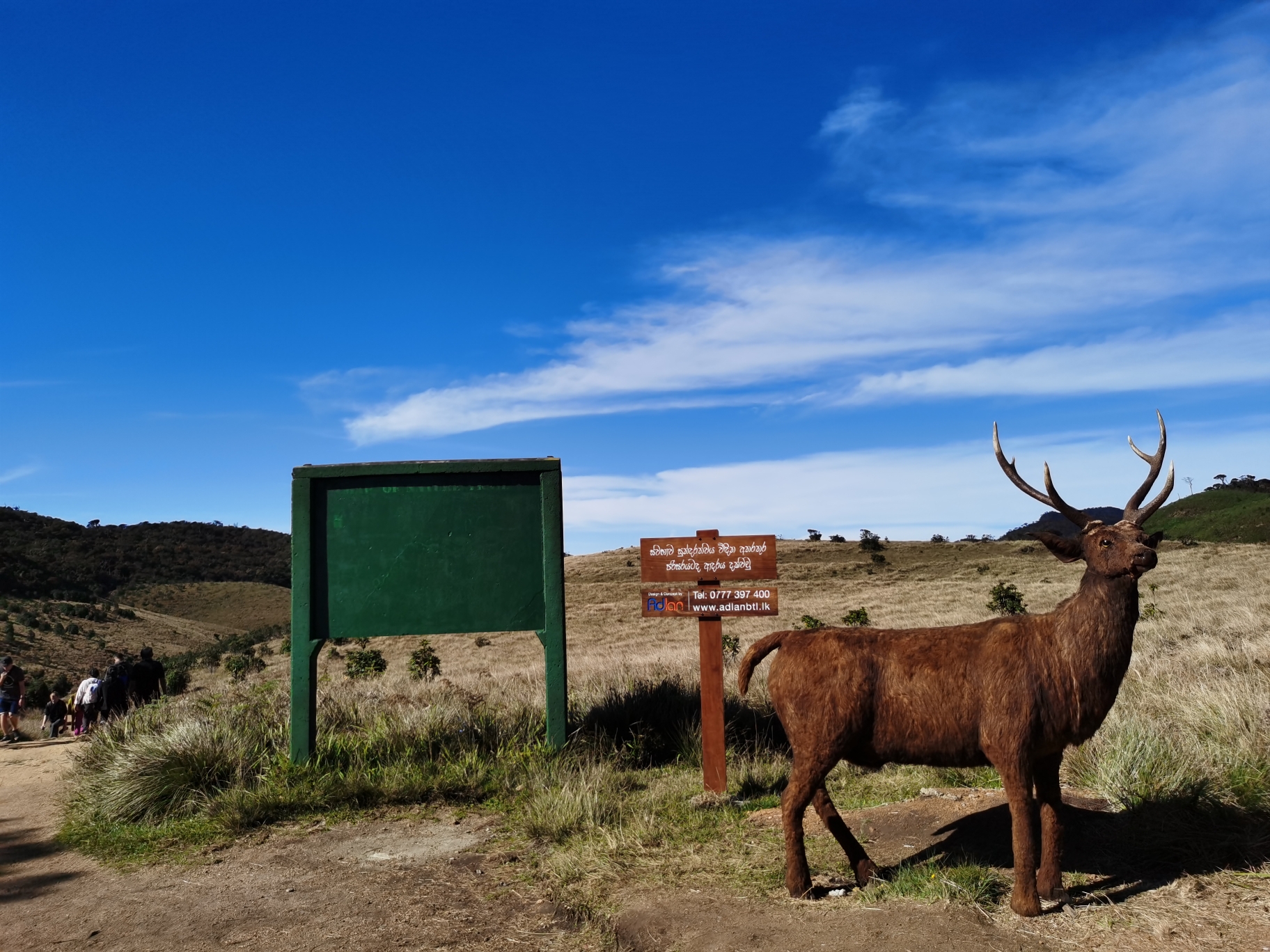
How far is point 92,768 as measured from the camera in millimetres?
9172

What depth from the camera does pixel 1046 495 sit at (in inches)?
204

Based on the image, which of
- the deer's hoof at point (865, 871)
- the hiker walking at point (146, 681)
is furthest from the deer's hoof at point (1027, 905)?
the hiker walking at point (146, 681)

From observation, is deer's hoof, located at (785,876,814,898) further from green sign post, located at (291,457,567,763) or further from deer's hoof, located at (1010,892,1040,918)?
green sign post, located at (291,457,567,763)

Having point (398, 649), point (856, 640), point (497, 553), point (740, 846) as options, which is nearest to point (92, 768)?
point (497, 553)

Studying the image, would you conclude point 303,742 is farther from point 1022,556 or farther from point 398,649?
point 1022,556

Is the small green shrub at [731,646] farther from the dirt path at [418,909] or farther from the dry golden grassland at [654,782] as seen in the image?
the dirt path at [418,909]

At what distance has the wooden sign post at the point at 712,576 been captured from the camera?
8.48 meters

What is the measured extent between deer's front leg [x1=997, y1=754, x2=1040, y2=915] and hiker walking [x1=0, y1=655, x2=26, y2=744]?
53.1 ft

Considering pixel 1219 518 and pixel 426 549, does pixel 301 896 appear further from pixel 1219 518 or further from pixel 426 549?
pixel 1219 518

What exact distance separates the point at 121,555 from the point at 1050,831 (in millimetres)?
93117

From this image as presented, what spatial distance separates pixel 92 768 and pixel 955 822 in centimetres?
810

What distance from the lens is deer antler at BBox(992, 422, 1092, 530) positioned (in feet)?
16.5

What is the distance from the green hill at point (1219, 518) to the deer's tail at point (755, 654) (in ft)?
220

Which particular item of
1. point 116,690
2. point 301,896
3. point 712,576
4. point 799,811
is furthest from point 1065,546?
point 116,690
